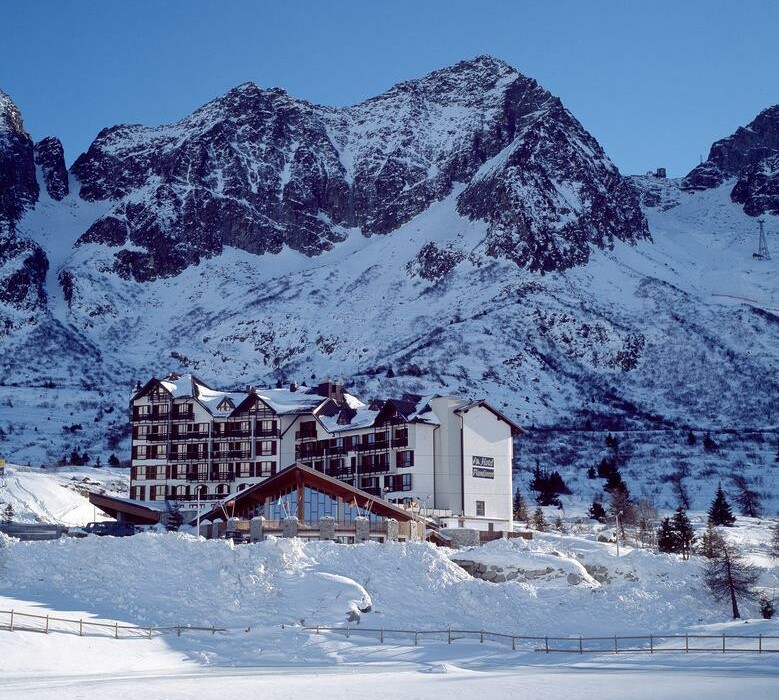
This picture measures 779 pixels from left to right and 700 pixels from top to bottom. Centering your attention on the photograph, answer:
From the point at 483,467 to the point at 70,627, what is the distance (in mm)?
58100

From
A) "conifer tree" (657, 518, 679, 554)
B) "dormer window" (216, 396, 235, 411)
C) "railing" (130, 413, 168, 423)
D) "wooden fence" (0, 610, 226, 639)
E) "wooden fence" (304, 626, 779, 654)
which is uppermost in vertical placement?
"dormer window" (216, 396, 235, 411)

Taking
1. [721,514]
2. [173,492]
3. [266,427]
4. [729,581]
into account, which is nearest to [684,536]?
[729,581]

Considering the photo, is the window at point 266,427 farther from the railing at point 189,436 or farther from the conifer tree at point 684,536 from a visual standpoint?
the conifer tree at point 684,536

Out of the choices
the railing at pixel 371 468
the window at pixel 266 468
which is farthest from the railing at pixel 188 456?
the railing at pixel 371 468

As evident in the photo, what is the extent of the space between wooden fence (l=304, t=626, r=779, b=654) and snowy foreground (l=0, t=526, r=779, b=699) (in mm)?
406

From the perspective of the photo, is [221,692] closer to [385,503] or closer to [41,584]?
[41,584]

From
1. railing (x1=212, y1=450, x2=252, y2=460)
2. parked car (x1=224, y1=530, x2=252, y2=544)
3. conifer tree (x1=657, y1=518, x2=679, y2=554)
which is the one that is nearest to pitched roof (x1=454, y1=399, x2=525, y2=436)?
conifer tree (x1=657, y1=518, x2=679, y2=554)

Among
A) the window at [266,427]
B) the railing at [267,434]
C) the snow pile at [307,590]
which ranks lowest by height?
the snow pile at [307,590]

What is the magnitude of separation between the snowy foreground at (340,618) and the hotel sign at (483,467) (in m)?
30.8

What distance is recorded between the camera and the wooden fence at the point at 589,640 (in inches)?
1874

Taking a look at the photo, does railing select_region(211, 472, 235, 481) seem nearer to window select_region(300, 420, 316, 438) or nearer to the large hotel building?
the large hotel building

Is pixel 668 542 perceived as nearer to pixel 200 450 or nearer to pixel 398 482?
pixel 398 482

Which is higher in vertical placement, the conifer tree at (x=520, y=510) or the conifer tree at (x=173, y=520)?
the conifer tree at (x=520, y=510)

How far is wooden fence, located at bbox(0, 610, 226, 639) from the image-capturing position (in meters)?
43.7
